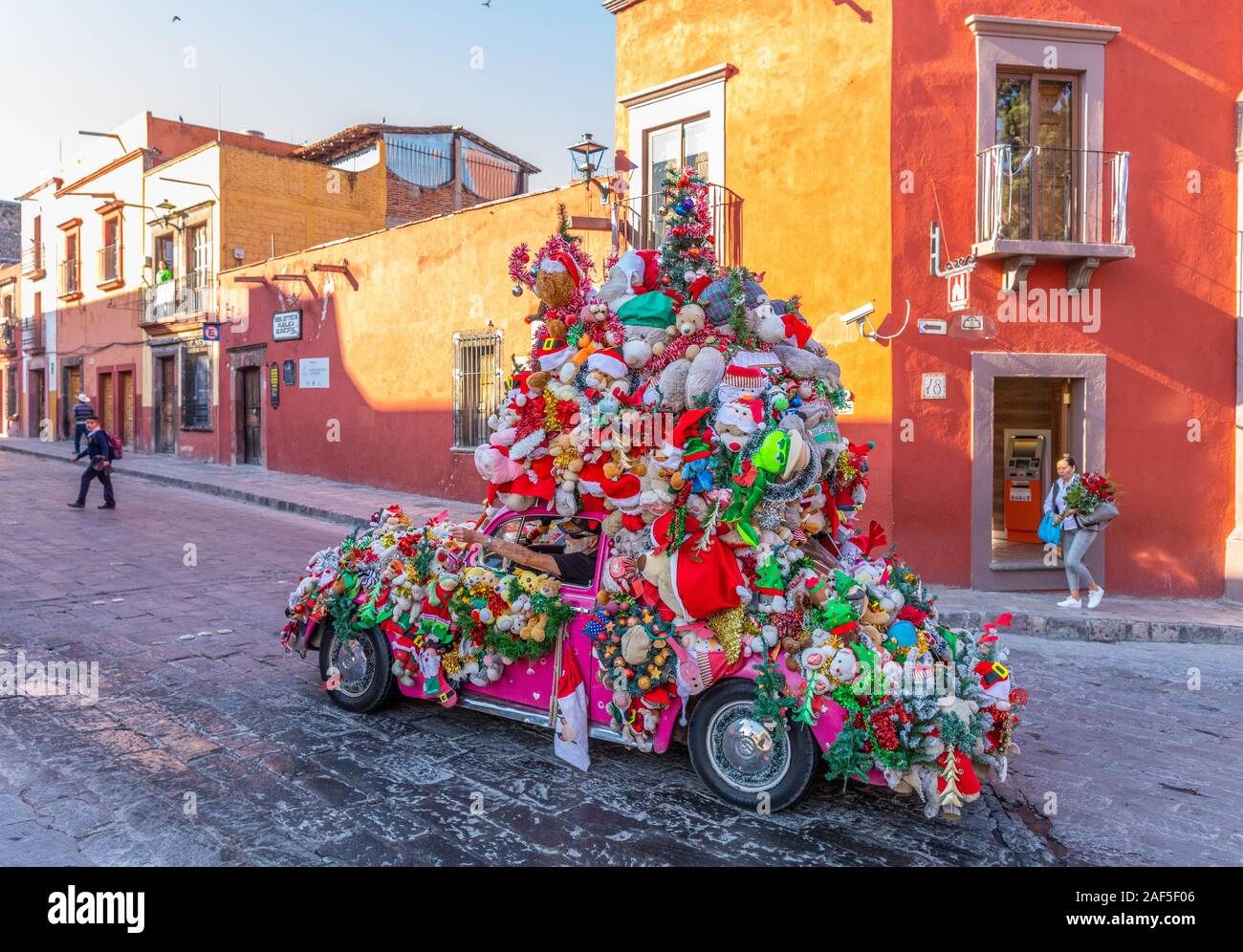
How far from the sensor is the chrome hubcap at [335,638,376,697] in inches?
225

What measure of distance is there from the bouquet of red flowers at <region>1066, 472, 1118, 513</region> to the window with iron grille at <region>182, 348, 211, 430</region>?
21.6 m

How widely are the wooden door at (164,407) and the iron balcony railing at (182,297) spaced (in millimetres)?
1427

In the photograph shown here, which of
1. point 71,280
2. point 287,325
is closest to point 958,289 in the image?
point 287,325

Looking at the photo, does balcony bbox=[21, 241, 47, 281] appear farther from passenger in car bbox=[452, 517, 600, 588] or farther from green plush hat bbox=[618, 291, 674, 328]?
green plush hat bbox=[618, 291, 674, 328]

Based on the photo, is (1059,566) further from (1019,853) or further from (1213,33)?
(1019,853)

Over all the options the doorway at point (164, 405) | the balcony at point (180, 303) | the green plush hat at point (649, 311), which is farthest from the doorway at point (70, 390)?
the green plush hat at point (649, 311)

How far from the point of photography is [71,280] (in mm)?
32938

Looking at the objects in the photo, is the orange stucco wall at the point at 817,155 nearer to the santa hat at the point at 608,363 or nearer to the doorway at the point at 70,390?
the santa hat at the point at 608,363

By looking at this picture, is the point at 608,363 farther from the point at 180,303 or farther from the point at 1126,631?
the point at 180,303

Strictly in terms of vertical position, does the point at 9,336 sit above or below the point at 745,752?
above

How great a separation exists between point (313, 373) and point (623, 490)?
17730mm

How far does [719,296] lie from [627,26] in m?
10.4

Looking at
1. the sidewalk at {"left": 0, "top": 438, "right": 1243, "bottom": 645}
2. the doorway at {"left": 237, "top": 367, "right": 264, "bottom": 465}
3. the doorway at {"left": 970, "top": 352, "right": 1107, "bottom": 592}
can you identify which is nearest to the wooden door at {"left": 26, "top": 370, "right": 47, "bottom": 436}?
the doorway at {"left": 237, "top": 367, "right": 264, "bottom": 465}

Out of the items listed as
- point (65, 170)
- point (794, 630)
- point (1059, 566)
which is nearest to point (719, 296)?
point (794, 630)
